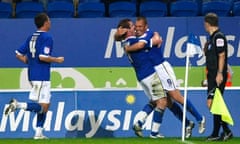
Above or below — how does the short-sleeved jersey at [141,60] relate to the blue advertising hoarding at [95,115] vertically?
above

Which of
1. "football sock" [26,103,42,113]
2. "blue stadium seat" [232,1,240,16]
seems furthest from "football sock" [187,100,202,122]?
"blue stadium seat" [232,1,240,16]

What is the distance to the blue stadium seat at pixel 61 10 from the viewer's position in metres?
15.9

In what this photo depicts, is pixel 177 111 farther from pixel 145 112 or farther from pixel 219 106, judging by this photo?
pixel 219 106

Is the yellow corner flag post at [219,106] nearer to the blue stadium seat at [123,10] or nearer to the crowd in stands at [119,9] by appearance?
the crowd in stands at [119,9]

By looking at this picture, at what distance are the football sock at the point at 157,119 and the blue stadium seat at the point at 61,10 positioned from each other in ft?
16.3

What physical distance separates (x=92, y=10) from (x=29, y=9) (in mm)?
1313

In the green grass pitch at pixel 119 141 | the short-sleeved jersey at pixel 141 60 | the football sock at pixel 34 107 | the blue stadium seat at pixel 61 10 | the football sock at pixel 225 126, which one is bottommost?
the green grass pitch at pixel 119 141

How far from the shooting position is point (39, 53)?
37.4 ft

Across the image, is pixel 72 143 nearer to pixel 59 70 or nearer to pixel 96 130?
pixel 96 130

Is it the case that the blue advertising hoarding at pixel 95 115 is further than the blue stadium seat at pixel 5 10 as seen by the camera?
No

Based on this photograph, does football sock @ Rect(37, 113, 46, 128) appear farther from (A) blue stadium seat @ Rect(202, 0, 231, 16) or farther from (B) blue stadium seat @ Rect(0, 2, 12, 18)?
(A) blue stadium seat @ Rect(202, 0, 231, 16)

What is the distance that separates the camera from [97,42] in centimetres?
1536

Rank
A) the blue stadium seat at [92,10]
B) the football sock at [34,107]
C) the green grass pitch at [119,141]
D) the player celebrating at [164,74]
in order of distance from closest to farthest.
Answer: the green grass pitch at [119,141] < the football sock at [34,107] < the player celebrating at [164,74] < the blue stadium seat at [92,10]

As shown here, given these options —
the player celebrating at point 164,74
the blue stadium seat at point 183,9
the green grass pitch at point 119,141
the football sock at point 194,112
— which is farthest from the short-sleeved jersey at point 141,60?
the blue stadium seat at point 183,9
